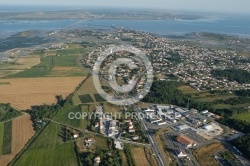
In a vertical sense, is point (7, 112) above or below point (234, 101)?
below

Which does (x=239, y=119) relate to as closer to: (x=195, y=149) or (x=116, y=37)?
(x=195, y=149)

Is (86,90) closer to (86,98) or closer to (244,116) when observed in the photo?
(86,98)

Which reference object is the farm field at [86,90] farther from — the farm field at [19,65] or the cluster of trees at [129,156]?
the farm field at [19,65]

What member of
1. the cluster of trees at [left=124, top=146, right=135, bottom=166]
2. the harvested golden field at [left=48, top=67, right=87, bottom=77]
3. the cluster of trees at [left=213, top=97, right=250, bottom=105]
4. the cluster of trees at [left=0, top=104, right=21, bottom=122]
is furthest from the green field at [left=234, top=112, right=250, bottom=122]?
the harvested golden field at [left=48, top=67, right=87, bottom=77]

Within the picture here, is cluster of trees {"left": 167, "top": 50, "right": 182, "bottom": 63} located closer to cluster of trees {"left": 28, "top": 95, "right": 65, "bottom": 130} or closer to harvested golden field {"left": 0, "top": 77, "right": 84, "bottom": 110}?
harvested golden field {"left": 0, "top": 77, "right": 84, "bottom": 110}

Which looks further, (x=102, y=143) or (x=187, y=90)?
(x=187, y=90)

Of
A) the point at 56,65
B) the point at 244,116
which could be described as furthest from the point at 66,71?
the point at 244,116

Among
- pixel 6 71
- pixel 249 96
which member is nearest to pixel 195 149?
pixel 249 96
